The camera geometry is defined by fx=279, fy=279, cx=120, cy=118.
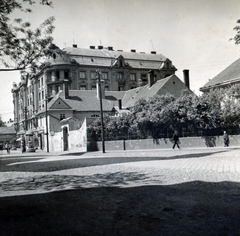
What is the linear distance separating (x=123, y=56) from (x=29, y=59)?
59.4 metres

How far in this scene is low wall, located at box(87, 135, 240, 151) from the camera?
81.5 feet

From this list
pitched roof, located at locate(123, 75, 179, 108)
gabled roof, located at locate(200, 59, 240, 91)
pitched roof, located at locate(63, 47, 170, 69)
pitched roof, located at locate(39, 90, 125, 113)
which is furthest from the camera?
pitched roof, located at locate(63, 47, 170, 69)

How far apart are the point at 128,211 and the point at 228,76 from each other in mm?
28816

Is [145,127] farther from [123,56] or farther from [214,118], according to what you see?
[123,56]

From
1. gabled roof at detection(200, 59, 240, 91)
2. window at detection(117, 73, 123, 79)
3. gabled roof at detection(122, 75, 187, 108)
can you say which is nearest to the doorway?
gabled roof at detection(122, 75, 187, 108)

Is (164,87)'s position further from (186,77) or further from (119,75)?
(119,75)

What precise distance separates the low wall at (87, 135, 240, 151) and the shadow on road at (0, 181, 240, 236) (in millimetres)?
18118

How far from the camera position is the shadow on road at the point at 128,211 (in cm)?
434

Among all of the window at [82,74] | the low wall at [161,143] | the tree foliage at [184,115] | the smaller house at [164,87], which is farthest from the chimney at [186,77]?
the window at [82,74]

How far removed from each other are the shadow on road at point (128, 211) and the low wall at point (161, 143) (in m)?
18.1

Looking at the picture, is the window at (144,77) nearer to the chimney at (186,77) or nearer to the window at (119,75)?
the window at (119,75)

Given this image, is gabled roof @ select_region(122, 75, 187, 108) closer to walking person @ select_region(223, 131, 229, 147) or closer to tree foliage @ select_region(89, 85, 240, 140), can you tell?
tree foliage @ select_region(89, 85, 240, 140)

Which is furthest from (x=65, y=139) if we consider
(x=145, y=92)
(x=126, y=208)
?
(x=126, y=208)

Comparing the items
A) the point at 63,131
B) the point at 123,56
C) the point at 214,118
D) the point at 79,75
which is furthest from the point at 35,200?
the point at 123,56
